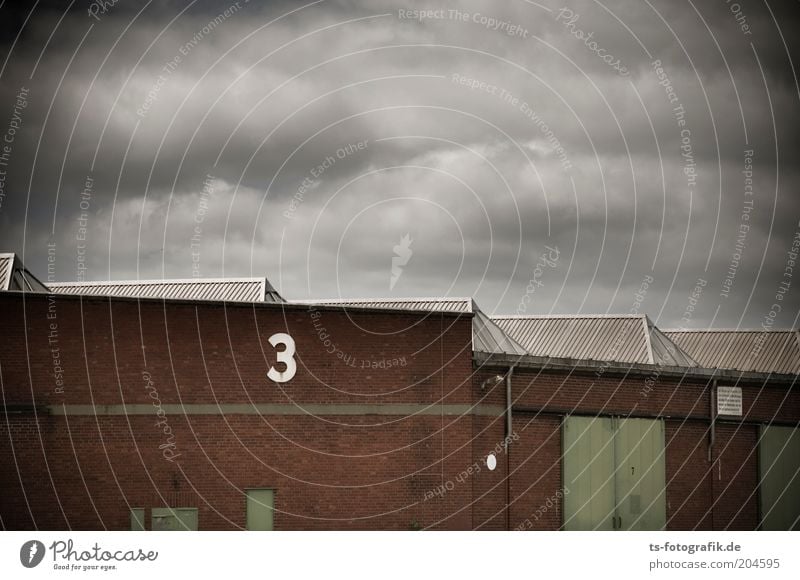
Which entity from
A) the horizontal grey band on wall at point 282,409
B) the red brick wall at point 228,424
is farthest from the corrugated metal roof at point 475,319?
the horizontal grey band on wall at point 282,409

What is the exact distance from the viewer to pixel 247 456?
71.7ft

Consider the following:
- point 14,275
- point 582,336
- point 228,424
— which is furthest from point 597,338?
point 228,424

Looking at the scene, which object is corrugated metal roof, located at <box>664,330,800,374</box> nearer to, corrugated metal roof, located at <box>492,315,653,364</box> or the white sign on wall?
Result: corrugated metal roof, located at <box>492,315,653,364</box>

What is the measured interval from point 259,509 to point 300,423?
7.38ft

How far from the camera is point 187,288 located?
4634cm

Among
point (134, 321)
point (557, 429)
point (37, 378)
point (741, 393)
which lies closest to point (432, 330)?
point (557, 429)

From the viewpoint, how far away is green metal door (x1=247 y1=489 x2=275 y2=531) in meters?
21.8

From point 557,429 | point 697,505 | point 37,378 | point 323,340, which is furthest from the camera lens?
point 697,505

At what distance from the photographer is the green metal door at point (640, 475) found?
2633cm

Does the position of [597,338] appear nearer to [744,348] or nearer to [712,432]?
[744,348]

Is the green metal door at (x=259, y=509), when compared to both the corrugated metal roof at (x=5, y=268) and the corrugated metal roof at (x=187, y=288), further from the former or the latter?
the corrugated metal roof at (x=187, y=288)
